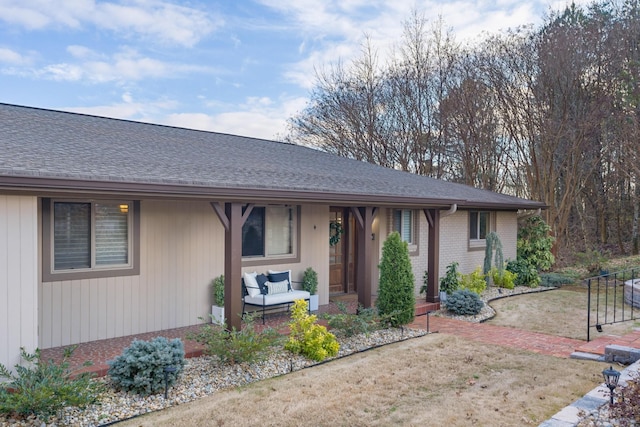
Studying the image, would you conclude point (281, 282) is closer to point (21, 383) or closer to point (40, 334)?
point (40, 334)

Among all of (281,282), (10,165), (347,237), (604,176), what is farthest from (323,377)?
(604,176)

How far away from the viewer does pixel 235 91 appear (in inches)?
746

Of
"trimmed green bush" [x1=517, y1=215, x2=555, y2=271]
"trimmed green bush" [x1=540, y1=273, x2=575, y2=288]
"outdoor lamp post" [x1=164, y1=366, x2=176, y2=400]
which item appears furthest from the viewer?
"trimmed green bush" [x1=517, y1=215, x2=555, y2=271]

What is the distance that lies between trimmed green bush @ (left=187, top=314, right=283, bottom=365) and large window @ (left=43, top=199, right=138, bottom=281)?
2020mm

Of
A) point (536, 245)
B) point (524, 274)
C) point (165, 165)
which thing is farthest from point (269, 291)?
point (536, 245)

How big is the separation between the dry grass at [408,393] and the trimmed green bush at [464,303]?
2.44 meters

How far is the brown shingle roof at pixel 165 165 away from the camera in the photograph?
494cm

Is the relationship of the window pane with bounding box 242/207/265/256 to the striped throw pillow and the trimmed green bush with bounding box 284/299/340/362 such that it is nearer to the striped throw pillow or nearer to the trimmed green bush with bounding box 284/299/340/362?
the striped throw pillow

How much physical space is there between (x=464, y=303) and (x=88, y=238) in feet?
22.2

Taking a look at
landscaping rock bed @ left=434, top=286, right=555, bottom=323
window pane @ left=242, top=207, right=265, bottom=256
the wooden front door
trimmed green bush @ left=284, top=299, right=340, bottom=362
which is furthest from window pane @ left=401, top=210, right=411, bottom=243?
trimmed green bush @ left=284, top=299, right=340, bottom=362

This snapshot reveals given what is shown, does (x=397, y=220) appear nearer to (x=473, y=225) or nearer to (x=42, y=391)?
(x=473, y=225)

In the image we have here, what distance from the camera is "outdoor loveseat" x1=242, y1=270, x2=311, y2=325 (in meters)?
7.72

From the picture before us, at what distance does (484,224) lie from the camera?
13.1 metres

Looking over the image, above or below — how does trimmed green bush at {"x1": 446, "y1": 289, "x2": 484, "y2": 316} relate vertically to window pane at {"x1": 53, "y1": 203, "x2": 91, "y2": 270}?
below
